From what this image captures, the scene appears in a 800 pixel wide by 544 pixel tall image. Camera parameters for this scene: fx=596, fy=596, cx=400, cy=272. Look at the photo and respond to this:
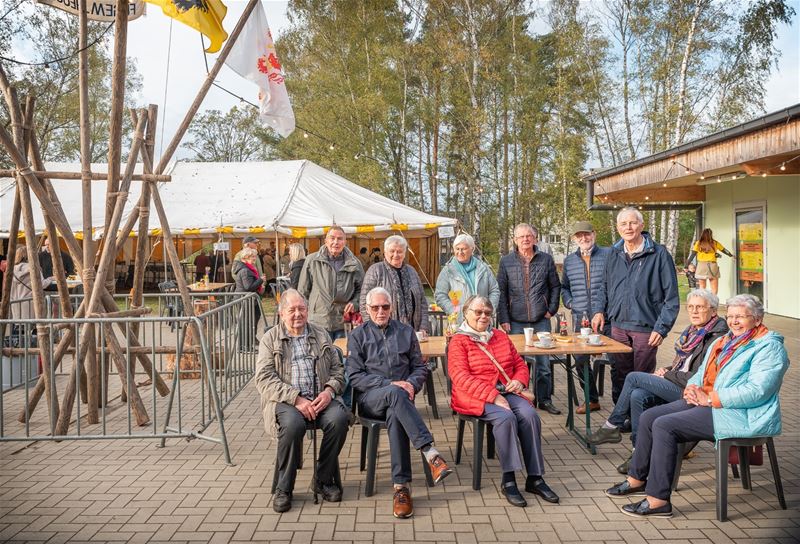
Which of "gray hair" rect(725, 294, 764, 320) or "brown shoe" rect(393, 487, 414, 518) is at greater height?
"gray hair" rect(725, 294, 764, 320)

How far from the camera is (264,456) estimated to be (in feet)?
15.0

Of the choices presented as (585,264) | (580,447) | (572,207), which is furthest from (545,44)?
(580,447)

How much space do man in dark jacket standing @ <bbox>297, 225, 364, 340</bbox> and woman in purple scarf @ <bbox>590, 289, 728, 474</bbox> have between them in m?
2.57

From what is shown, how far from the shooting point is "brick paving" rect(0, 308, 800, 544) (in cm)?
326

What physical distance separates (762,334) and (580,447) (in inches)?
67.8

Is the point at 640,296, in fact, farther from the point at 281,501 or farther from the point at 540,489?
the point at 281,501

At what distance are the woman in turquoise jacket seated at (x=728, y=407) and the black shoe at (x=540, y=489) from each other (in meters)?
0.44

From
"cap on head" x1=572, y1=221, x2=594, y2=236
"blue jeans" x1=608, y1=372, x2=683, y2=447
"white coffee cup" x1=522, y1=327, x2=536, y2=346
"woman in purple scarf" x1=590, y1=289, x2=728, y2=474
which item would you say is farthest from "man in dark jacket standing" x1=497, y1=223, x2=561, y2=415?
"woman in purple scarf" x1=590, y1=289, x2=728, y2=474

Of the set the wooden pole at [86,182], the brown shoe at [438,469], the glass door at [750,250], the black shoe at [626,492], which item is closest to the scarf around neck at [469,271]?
the brown shoe at [438,469]

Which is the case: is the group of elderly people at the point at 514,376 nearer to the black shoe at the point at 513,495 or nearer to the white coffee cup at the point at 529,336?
the black shoe at the point at 513,495

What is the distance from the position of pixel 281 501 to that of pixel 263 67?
13.0 feet

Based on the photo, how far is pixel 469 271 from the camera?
5.56 meters

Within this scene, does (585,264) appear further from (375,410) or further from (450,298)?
(375,410)

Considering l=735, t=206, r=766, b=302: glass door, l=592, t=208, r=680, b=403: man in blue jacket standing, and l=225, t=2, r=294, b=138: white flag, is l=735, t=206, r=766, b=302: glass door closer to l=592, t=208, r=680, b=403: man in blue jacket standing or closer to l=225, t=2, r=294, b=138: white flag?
l=592, t=208, r=680, b=403: man in blue jacket standing
